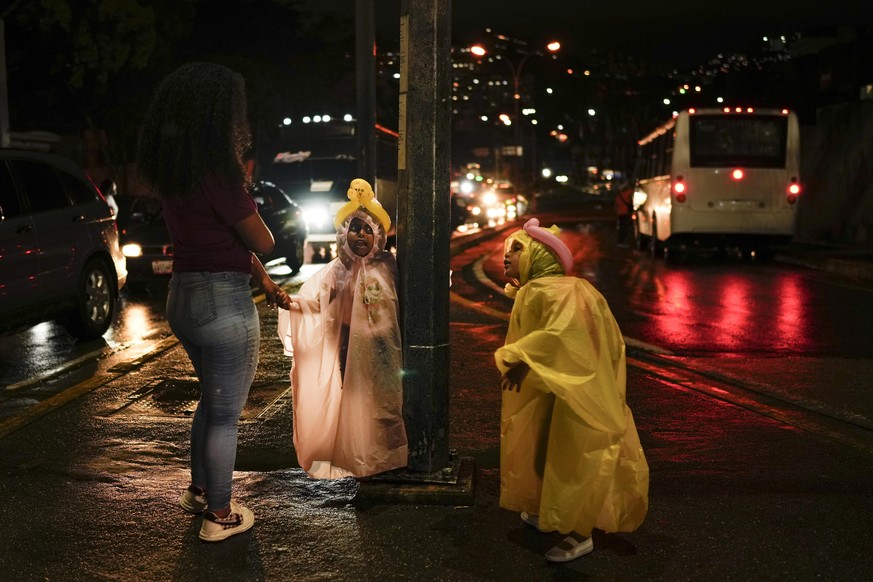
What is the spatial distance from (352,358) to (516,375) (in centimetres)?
108

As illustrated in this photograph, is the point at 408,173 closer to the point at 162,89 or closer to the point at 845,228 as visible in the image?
the point at 162,89

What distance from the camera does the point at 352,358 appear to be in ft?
17.0

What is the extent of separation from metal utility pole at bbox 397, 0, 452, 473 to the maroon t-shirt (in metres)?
0.94

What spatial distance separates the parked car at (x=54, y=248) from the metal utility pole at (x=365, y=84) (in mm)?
7314

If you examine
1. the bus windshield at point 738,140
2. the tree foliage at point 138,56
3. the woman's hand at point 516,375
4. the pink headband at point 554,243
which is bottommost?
the woman's hand at point 516,375

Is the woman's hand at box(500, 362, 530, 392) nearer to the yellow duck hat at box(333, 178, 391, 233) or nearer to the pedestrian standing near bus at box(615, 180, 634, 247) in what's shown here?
the yellow duck hat at box(333, 178, 391, 233)

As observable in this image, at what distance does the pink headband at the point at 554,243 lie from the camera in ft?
14.8

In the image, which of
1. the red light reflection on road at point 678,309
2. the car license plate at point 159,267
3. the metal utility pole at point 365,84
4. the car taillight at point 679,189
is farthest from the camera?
the car taillight at point 679,189

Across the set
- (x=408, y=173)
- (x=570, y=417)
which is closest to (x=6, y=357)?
(x=408, y=173)

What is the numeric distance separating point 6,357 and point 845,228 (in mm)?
18140

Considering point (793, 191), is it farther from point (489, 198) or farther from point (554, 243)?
point (489, 198)

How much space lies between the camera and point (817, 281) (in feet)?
53.9

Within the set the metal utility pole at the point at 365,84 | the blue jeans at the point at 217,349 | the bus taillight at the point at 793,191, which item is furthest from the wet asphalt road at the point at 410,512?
the bus taillight at the point at 793,191

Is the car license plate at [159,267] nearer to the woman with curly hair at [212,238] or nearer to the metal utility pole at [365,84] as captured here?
the metal utility pole at [365,84]
